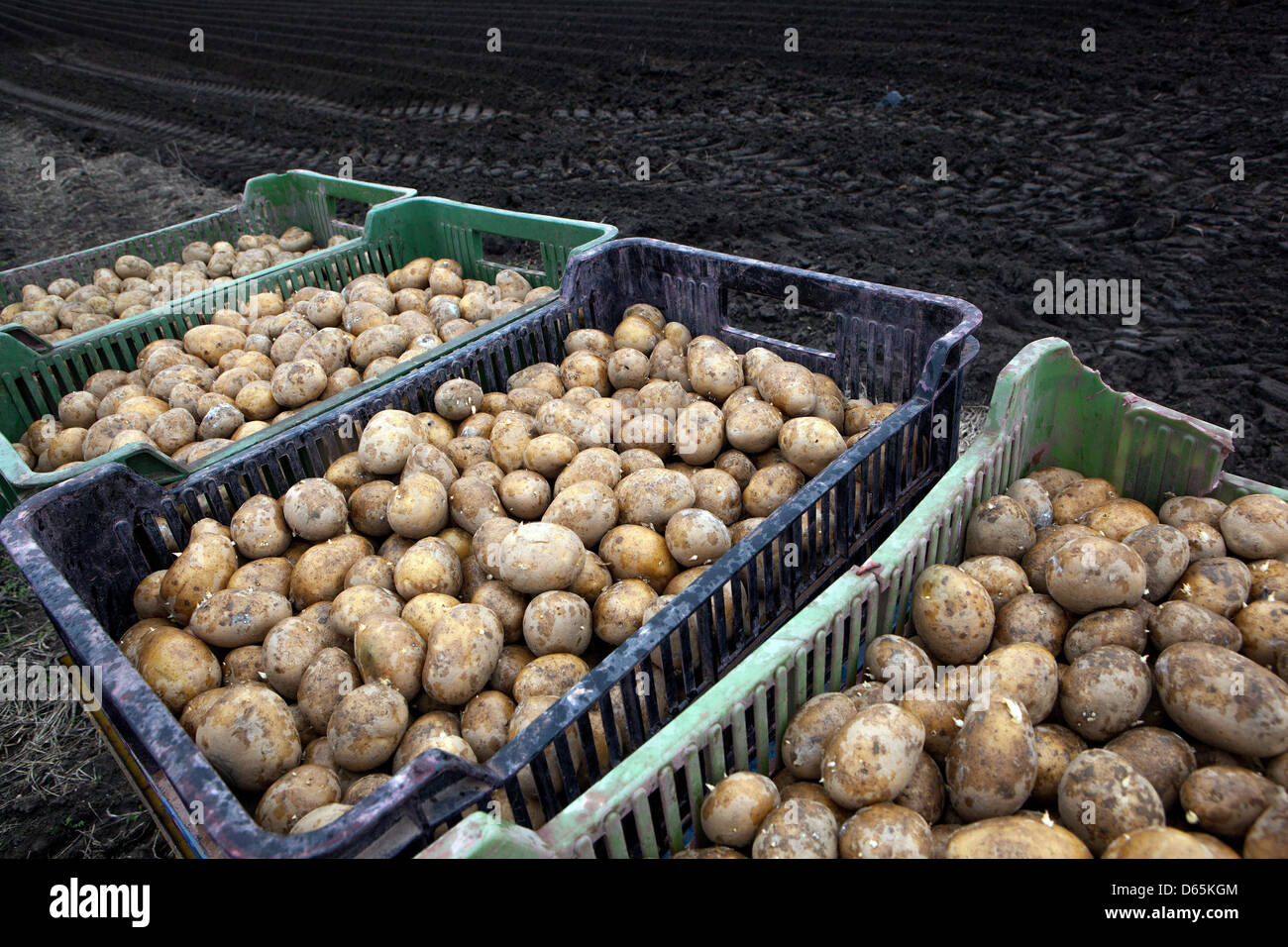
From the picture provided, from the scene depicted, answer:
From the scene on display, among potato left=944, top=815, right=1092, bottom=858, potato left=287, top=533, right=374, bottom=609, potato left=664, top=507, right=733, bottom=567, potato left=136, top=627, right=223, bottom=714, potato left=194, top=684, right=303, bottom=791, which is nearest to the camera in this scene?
potato left=944, top=815, right=1092, bottom=858

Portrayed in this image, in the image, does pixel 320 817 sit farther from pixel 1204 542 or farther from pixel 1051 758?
pixel 1204 542

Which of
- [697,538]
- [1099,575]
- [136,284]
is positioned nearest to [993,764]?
[1099,575]

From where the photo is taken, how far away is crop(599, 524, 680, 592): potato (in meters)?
2.57

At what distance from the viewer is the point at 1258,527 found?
7.73 ft

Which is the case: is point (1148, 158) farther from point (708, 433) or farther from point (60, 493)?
point (60, 493)

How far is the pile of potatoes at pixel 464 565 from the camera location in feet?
6.95

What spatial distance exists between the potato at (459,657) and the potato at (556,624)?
0.40 ft

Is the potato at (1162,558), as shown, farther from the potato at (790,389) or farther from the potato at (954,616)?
the potato at (790,389)

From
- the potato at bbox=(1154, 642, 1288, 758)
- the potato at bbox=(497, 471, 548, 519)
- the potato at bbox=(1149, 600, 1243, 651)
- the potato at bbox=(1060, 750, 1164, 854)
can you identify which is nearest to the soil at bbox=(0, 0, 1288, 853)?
the potato at bbox=(1149, 600, 1243, 651)

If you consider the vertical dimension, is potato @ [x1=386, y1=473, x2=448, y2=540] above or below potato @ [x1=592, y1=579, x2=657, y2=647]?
above

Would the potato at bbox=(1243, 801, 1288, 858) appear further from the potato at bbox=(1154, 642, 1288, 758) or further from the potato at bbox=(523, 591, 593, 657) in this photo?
the potato at bbox=(523, 591, 593, 657)

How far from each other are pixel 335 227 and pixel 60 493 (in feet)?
11.8

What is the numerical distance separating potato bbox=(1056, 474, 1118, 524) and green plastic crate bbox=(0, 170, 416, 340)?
3990 millimetres

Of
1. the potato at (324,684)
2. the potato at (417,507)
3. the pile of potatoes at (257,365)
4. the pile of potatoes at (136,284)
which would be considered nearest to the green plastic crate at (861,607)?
the potato at (324,684)
